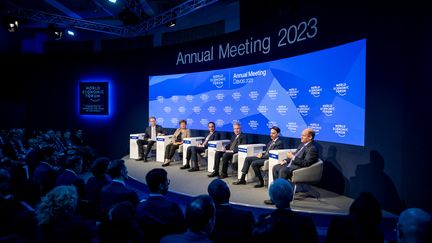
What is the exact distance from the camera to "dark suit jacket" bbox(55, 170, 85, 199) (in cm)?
337

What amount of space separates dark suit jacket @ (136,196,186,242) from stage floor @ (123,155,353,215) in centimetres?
261

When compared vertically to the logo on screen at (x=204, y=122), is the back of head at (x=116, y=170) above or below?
below

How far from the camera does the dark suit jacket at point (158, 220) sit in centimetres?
241

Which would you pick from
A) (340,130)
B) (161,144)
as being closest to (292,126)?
(340,130)

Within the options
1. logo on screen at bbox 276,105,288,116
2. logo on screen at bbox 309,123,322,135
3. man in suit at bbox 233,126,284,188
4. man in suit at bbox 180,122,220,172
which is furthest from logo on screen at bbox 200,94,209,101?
logo on screen at bbox 309,123,322,135

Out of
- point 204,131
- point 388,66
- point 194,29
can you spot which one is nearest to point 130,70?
point 194,29

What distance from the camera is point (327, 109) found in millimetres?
5754

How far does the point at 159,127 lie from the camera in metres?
9.57

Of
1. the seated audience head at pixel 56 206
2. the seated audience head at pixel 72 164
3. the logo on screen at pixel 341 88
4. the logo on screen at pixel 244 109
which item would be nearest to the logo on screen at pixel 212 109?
the logo on screen at pixel 244 109

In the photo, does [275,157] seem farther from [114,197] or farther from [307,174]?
[114,197]

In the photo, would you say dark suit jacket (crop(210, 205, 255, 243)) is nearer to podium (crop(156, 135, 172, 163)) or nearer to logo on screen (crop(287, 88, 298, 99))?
logo on screen (crop(287, 88, 298, 99))

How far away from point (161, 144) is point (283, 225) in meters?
7.29

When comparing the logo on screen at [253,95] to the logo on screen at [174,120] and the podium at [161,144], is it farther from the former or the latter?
the logo on screen at [174,120]

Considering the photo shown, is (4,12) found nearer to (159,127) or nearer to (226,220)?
(159,127)
